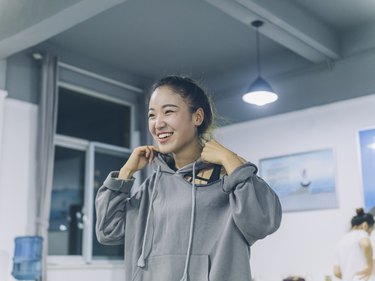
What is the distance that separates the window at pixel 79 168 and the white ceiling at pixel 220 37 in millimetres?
547

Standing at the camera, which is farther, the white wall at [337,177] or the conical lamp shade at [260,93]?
the white wall at [337,177]

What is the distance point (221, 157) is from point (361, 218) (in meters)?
3.57

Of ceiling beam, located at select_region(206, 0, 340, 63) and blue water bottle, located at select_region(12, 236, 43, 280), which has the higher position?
ceiling beam, located at select_region(206, 0, 340, 63)

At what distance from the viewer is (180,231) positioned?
113 cm

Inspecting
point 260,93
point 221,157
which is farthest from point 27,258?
point 221,157

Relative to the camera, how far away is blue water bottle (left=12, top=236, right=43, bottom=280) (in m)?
4.27

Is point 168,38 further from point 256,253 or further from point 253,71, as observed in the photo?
point 256,253

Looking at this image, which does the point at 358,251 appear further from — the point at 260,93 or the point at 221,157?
the point at 221,157

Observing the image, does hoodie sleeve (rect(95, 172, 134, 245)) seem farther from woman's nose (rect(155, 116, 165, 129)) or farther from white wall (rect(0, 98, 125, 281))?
white wall (rect(0, 98, 125, 281))

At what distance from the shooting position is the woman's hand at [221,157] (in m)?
1.11

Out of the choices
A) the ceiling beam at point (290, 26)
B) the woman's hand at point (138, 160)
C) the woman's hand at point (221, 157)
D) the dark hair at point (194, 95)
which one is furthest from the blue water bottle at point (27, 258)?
the woman's hand at point (221, 157)

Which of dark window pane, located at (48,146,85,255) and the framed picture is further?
dark window pane, located at (48,146,85,255)

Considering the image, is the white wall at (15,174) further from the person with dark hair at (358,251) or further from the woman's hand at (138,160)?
the woman's hand at (138,160)

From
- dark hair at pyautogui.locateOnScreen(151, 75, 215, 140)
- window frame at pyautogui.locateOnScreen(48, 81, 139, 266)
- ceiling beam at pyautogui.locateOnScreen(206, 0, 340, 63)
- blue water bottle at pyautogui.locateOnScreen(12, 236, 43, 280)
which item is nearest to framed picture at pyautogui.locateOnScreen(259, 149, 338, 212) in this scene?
ceiling beam at pyautogui.locateOnScreen(206, 0, 340, 63)
